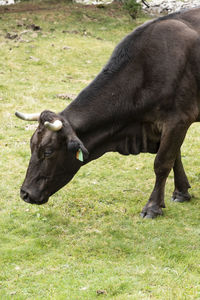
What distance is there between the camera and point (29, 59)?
18984 millimetres

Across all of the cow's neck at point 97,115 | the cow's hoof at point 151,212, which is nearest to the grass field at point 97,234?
the cow's hoof at point 151,212

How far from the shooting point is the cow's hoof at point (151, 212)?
750 centimetres

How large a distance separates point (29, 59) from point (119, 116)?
501 inches

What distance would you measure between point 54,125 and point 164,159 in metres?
2.02

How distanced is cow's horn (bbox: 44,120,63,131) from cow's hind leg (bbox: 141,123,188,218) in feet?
5.75

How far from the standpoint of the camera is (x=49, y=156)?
21.4 feet

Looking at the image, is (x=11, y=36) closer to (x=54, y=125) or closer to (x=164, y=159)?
(x=164, y=159)

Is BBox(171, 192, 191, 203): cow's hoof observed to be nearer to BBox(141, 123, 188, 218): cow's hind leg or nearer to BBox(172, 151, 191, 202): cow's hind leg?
BBox(172, 151, 191, 202): cow's hind leg

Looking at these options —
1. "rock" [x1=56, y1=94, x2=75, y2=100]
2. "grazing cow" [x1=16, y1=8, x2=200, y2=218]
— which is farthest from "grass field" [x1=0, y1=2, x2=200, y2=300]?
"rock" [x1=56, y1=94, x2=75, y2=100]

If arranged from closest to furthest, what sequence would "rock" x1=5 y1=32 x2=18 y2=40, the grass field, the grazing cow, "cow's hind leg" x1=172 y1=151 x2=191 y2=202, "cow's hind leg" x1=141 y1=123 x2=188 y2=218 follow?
the grass field, the grazing cow, "cow's hind leg" x1=141 y1=123 x2=188 y2=218, "cow's hind leg" x1=172 y1=151 x2=191 y2=202, "rock" x1=5 y1=32 x2=18 y2=40

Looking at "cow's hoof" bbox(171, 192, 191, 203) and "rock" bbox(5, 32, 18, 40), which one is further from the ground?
"cow's hoof" bbox(171, 192, 191, 203)

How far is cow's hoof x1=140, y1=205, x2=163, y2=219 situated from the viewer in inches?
295

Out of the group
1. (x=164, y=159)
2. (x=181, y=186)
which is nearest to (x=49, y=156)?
(x=164, y=159)

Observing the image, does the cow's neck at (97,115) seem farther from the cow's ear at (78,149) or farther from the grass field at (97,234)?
the grass field at (97,234)
